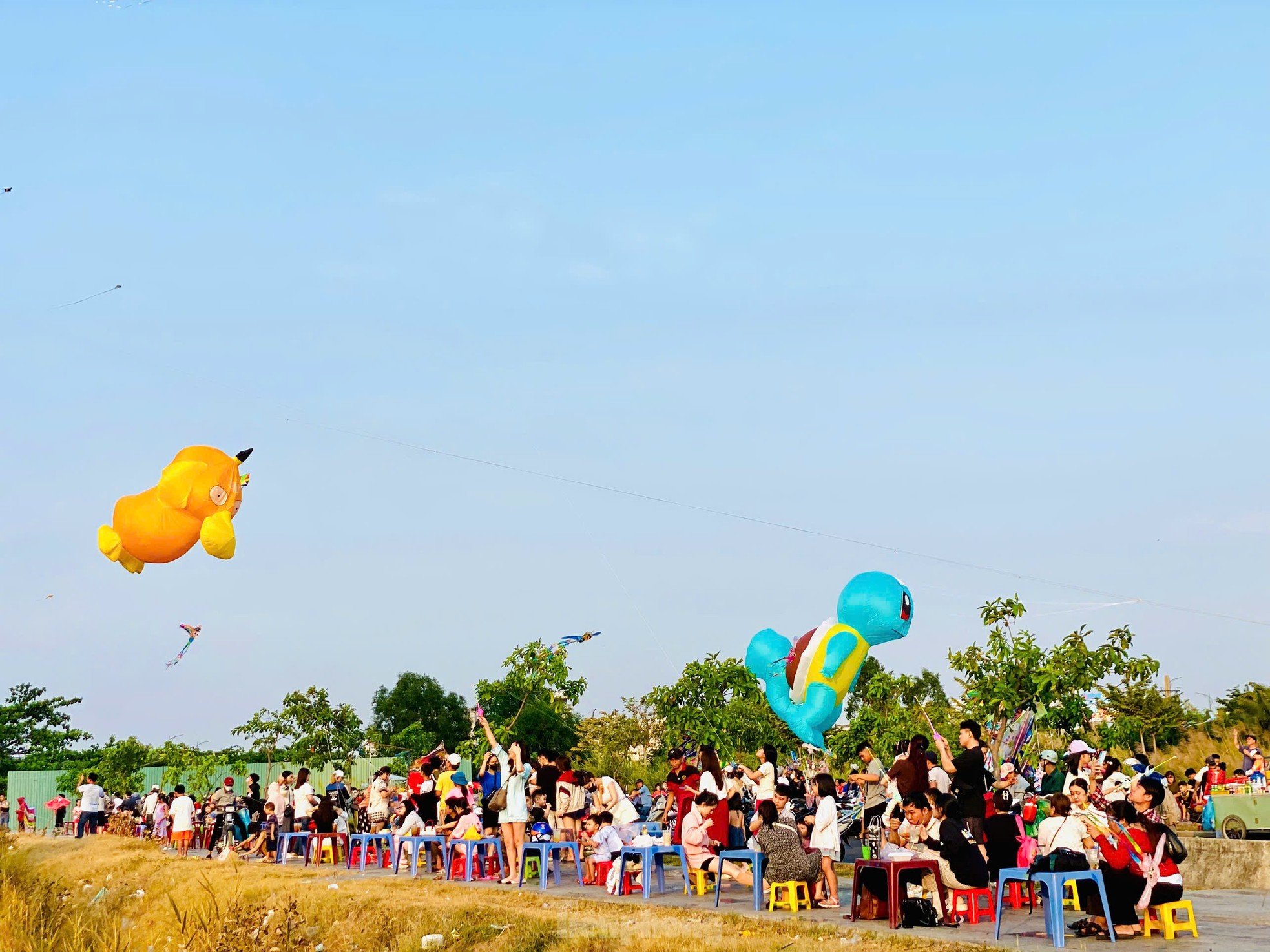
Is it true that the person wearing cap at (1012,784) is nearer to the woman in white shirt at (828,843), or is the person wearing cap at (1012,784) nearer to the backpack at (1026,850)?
the backpack at (1026,850)

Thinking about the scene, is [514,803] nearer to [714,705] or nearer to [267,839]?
[267,839]

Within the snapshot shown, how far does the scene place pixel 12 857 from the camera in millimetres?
19797

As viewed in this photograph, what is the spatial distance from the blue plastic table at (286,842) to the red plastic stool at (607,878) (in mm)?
6046

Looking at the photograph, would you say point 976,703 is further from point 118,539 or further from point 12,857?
point 12,857

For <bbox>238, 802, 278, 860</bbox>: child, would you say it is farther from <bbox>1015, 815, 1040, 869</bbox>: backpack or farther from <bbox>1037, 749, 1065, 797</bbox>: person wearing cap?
<bbox>1015, 815, 1040, 869</bbox>: backpack

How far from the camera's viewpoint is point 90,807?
A: 85.6 feet

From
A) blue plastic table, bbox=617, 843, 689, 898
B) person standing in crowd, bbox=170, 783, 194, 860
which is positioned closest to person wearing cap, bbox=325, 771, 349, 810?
person standing in crowd, bbox=170, 783, 194, 860

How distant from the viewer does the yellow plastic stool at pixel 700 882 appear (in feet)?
41.7

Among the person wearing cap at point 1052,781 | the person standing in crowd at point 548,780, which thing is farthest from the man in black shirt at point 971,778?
the person standing in crowd at point 548,780

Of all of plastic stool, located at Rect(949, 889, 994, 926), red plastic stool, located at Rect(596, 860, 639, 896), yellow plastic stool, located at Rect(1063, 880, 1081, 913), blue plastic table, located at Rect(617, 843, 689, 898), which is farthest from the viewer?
red plastic stool, located at Rect(596, 860, 639, 896)

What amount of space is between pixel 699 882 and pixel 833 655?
10.1 metres

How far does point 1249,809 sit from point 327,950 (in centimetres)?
1111

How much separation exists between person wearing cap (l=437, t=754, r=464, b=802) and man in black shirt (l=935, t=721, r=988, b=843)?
677 centimetres

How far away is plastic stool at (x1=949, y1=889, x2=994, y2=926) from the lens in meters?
10.2
